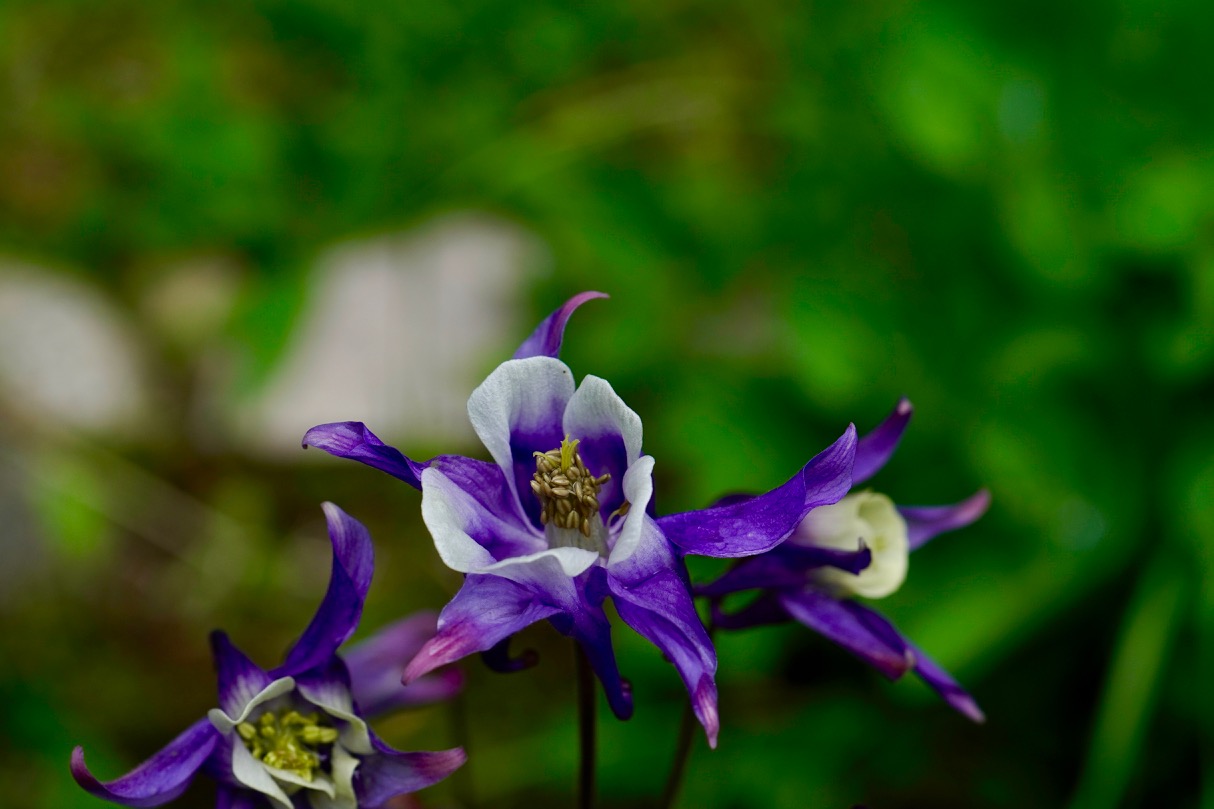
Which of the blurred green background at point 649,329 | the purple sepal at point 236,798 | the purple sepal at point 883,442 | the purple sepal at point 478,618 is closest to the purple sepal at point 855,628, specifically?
the purple sepal at point 883,442

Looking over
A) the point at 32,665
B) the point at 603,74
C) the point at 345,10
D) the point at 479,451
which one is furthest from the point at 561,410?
Answer: the point at 603,74

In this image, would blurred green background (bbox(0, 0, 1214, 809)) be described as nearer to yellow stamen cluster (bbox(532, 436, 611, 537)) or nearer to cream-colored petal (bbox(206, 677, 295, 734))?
cream-colored petal (bbox(206, 677, 295, 734))

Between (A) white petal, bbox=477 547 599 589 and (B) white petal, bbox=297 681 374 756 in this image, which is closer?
(A) white petal, bbox=477 547 599 589

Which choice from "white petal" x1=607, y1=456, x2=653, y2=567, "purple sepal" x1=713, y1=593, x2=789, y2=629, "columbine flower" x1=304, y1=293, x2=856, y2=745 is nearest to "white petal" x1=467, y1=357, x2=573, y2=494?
"columbine flower" x1=304, y1=293, x2=856, y2=745

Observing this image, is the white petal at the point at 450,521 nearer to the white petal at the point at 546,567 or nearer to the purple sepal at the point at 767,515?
the white petal at the point at 546,567

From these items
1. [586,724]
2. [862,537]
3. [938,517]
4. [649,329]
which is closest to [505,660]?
[586,724]

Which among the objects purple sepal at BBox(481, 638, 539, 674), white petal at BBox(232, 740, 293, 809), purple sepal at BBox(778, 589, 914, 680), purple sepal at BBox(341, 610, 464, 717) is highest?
purple sepal at BBox(481, 638, 539, 674)
